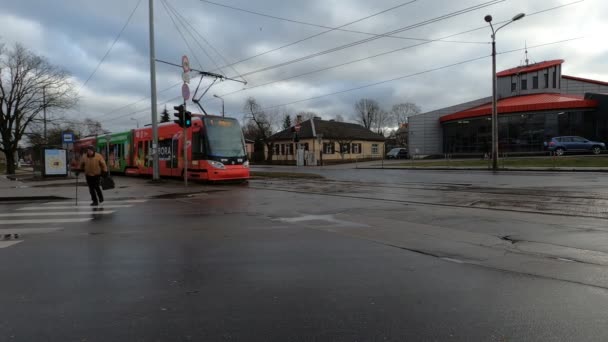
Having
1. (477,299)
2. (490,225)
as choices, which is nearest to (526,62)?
(490,225)

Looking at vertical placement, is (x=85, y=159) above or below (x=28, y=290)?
above

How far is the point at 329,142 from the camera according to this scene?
198ft

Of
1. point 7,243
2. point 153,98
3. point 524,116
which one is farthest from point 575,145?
point 7,243

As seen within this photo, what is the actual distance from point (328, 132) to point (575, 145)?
103 feet

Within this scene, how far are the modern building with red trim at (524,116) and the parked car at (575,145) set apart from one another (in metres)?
6.19

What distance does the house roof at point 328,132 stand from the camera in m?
60.8

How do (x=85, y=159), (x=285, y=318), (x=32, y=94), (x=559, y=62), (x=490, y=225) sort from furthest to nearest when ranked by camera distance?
(x=559, y=62)
(x=32, y=94)
(x=85, y=159)
(x=490, y=225)
(x=285, y=318)

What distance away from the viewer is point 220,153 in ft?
62.8

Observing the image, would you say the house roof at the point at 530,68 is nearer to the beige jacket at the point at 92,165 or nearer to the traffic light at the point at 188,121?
the traffic light at the point at 188,121

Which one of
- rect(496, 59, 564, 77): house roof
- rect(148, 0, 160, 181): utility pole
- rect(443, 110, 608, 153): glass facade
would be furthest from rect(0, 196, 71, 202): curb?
rect(496, 59, 564, 77): house roof

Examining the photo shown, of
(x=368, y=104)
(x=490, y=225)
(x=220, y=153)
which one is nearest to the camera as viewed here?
(x=490, y=225)

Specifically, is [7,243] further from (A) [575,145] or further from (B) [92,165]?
(A) [575,145]

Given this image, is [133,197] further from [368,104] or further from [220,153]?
[368,104]

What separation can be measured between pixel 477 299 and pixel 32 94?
1889 inches
